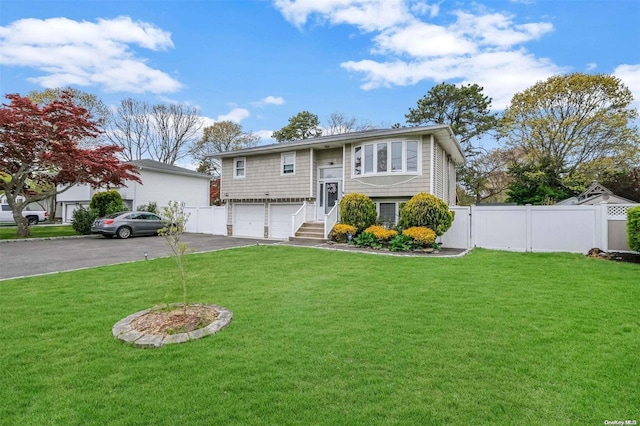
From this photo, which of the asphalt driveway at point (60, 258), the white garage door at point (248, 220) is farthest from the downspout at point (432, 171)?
the asphalt driveway at point (60, 258)

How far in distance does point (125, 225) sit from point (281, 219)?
772 centimetres

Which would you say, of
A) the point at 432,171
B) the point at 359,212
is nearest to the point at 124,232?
the point at 359,212

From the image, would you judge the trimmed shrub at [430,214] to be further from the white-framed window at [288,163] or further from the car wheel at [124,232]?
the car wheel at [124,232]

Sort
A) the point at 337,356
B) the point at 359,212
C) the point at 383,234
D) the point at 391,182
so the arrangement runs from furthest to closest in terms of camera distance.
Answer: the point at 391,182, the point at 359,212, the point at 383,234, the point at 337,356

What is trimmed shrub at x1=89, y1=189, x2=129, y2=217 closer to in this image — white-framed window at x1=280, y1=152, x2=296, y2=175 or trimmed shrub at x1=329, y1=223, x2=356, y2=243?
white-framed window at x1=280, y1=152, x2=296, y2=175

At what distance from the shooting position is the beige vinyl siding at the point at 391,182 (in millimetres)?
12656

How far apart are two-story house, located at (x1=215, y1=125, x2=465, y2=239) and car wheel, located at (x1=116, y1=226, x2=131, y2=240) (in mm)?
4908

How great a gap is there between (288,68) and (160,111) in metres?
22.5

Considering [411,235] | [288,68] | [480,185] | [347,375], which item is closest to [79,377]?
[347,375]

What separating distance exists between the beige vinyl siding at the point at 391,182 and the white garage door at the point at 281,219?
3.19 m

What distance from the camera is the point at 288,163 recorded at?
16.3 m

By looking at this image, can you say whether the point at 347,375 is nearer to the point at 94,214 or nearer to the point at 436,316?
the point at 436,316

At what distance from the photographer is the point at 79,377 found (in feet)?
9.52

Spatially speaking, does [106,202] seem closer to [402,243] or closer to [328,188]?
[328,188]
